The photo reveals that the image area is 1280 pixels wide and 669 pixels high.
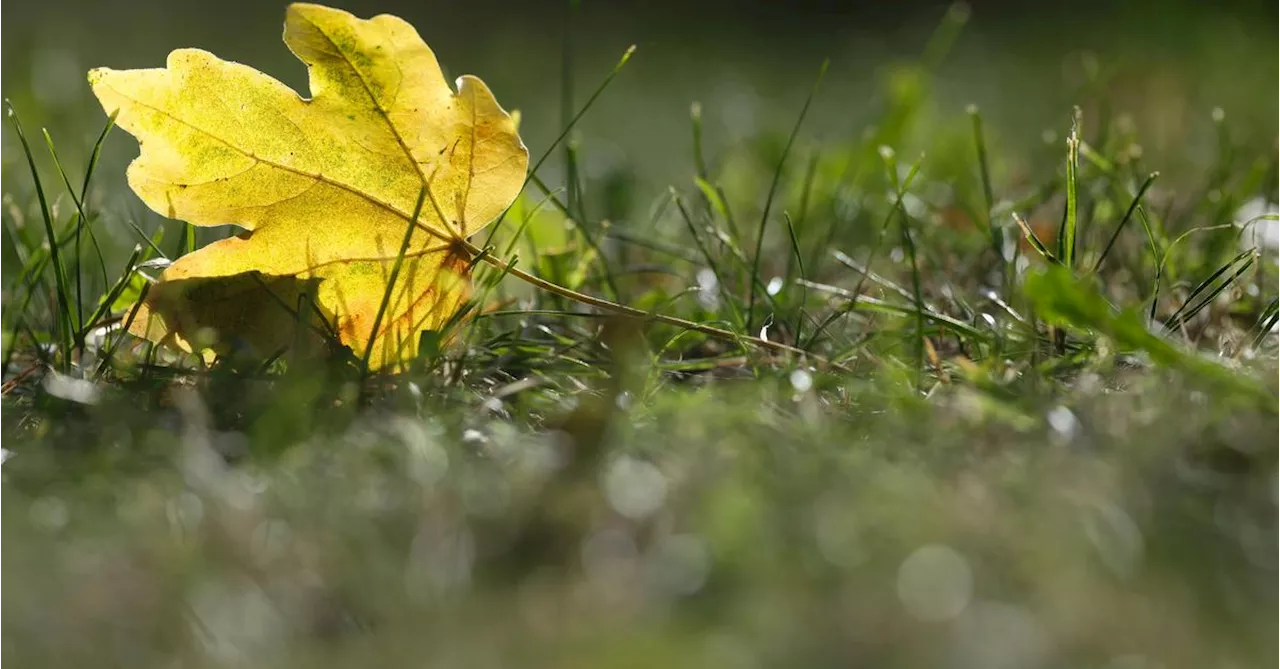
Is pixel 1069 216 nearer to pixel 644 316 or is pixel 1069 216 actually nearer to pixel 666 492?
pixel 644 316

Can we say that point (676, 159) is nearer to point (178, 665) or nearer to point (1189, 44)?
point (1189, 44)

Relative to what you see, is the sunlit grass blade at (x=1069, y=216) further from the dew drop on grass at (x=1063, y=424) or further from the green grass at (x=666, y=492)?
the dew drop on grass at (x=1063, y=424)

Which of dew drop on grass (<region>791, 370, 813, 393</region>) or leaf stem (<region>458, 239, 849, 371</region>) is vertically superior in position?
dew drop on grass (<region>791, 370, 813, 393</region>)

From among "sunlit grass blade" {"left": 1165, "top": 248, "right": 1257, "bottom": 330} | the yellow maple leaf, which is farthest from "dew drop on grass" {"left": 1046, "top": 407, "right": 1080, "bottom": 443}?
the yellow maple leaf

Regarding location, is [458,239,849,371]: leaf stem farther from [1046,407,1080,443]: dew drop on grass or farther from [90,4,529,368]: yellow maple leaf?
[1046,407,1080,443]: dew drop on grass

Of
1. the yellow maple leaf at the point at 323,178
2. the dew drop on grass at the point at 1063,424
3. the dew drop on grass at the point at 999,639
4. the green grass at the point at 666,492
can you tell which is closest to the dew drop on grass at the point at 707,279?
the green grass at the point at 666,492

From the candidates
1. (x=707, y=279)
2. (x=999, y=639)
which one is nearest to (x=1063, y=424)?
(x=999, y=639)
